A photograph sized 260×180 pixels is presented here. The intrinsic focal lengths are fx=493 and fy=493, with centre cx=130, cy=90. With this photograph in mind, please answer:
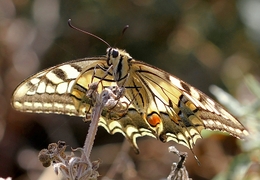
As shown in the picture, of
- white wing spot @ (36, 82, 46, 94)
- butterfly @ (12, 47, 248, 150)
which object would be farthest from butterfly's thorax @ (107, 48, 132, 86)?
white wing spot @ (36, 82, 46, 94)

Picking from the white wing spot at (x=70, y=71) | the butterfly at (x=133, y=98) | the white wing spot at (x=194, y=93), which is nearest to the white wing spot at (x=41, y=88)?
the butterfly at (x=133, y=98)

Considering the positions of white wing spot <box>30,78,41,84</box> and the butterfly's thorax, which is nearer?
white wing spot <box>30,78,41,84</box>

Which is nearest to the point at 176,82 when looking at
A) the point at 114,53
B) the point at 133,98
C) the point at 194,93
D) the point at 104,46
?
the point at 194,93

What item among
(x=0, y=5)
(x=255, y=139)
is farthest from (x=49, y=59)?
(x=255, y=139)

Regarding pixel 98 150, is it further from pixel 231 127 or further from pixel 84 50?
pixel 231 127

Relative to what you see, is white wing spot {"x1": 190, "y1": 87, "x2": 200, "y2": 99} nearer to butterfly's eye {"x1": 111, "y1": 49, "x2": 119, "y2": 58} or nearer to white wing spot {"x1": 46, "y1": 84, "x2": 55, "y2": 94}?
butterfly's eye {"x1": 111, "y1": 49, "x2": 119, "y2": 58}

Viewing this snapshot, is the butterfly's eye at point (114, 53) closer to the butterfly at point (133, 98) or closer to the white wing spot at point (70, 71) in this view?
the butterfly at point (133, 98)
